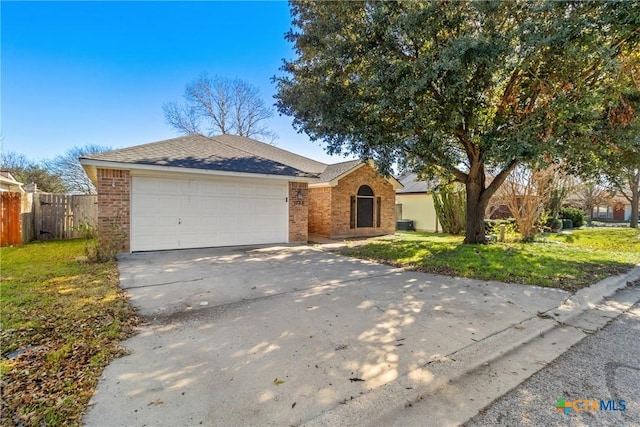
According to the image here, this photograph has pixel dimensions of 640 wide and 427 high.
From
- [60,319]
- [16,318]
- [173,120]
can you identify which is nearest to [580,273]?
[60,319]

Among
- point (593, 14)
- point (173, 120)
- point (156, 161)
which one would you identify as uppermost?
point (173, 120)

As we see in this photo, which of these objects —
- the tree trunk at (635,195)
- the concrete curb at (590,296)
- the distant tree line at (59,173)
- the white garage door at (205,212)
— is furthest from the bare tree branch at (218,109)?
the tree trunk at (635,195)

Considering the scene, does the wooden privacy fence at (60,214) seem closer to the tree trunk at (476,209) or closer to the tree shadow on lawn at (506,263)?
the tree shadow on lawn at (506,263)

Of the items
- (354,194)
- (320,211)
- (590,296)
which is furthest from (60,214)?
(590,296)

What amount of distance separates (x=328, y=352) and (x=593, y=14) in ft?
28.5

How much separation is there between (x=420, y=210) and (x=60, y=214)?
19.2m

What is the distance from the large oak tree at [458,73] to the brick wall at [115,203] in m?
5.67

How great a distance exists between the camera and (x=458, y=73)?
6727mm

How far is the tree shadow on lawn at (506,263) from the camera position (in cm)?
630

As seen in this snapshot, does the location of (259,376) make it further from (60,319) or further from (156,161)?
Answer: (156,161)

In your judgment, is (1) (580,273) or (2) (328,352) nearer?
(2) (328,352)

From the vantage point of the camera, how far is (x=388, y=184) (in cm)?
1617

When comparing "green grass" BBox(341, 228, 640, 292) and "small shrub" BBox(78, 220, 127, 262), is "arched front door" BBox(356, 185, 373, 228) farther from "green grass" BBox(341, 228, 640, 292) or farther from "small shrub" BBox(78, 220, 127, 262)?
"small shrub" BBox(78, 220, 127, 262)

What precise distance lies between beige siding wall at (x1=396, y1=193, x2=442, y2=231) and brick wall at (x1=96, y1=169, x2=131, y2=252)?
16.3m
